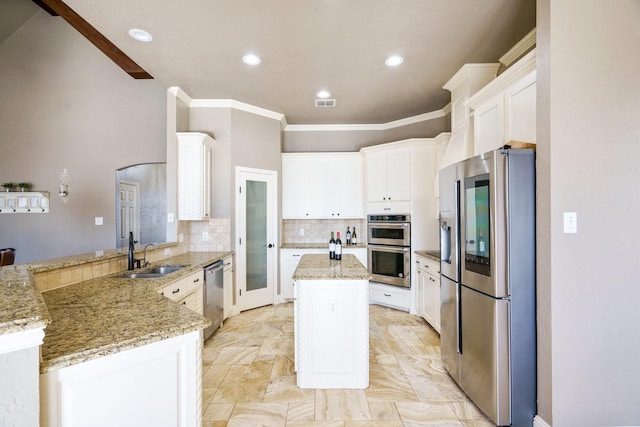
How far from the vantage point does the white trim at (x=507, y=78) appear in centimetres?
200

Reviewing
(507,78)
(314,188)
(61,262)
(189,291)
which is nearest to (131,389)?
(61,262)

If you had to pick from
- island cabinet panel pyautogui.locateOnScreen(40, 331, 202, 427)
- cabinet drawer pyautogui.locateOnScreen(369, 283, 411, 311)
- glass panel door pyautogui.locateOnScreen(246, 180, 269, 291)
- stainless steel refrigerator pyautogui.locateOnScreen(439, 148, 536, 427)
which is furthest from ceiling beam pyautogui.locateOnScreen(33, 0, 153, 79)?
cabinet drawer pyautogui.locateOnScreen(369, 283, 411, 311)

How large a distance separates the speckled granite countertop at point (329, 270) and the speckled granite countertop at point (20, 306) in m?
1.44

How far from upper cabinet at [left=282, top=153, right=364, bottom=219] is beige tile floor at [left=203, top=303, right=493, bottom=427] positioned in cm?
206

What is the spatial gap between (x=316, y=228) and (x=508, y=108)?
3328 mm

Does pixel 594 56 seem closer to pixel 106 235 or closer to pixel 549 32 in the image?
pixel 549 32

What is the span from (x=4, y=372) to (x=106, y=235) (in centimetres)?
442

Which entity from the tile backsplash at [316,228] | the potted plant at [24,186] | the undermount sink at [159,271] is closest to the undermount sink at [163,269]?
the undermount sink at [159,271]

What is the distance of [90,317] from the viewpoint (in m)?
1.37

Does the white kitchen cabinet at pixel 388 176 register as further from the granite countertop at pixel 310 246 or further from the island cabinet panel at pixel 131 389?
the island cabinet panel at pixel 131 389

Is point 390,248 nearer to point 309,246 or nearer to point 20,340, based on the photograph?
point 309,246

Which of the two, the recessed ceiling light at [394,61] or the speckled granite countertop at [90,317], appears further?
the recessed ceiling light at [394,61]

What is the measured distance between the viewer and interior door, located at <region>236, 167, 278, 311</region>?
13.6ft

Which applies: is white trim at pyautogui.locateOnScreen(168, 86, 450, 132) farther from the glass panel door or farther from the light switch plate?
the light switch plate
